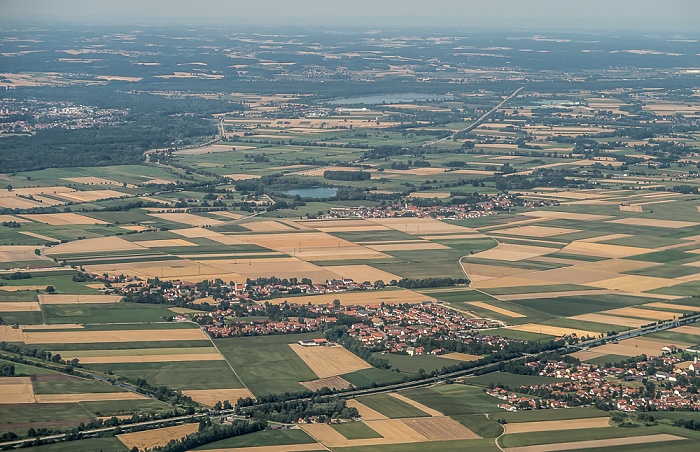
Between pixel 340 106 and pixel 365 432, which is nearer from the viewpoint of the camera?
pixel 365 432

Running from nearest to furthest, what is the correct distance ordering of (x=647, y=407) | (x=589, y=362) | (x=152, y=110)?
(x=647, y=407)
(x=589, y=362)
(x=152, y=110)

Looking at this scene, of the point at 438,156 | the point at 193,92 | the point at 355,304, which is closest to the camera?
the point at 355,304

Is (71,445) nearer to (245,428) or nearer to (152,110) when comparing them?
(245,428)

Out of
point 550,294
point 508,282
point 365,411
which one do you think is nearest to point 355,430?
point 365,411

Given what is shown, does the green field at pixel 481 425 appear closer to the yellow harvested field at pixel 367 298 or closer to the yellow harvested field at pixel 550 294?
the yellow harvested field at pixel 367 298

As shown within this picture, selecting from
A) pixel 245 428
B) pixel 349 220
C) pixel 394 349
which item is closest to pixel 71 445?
pixel 245 428

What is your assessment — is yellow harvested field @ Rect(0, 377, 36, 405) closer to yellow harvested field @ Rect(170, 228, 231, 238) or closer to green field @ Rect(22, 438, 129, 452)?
green field @ Rect(22, 438, 129, 452)

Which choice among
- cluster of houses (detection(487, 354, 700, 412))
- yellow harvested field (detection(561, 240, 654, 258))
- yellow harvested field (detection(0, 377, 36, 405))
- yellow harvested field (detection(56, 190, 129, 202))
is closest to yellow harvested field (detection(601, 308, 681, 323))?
cluster of houses (detection(487, 354, 700, 412))

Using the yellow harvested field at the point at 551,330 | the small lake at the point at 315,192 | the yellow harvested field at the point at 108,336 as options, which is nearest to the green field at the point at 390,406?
the yellow harvested field at the point at 108,336
